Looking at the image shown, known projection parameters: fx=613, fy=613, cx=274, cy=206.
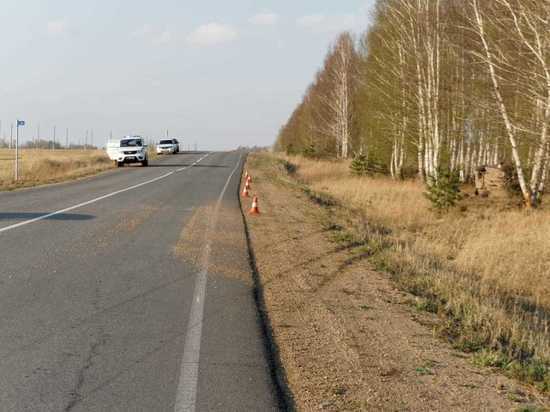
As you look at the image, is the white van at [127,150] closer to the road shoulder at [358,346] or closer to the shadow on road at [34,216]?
the shadow on road at [34,216]

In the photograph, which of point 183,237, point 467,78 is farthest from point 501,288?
point 467,78

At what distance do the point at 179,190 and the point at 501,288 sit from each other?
1432cm

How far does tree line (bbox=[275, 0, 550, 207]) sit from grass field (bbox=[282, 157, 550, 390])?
162 cm

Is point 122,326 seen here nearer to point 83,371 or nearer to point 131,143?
point 83,371

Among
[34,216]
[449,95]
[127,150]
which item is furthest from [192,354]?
[127,150]

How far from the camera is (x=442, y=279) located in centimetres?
886

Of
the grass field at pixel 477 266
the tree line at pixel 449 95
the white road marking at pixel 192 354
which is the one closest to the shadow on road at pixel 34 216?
the grass field at pixel 477 266

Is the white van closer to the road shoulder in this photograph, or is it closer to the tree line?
the tree line

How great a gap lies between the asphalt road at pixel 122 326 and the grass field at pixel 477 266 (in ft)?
7.14

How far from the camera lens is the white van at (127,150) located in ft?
133

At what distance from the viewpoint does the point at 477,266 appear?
39.4ft

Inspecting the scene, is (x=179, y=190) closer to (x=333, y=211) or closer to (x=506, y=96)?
(x=333, y=211)

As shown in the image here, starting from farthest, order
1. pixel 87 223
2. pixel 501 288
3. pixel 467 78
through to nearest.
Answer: pixel 467 78 < pixel 87 223 < pixel 501 288

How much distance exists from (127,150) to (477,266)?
32.0m
